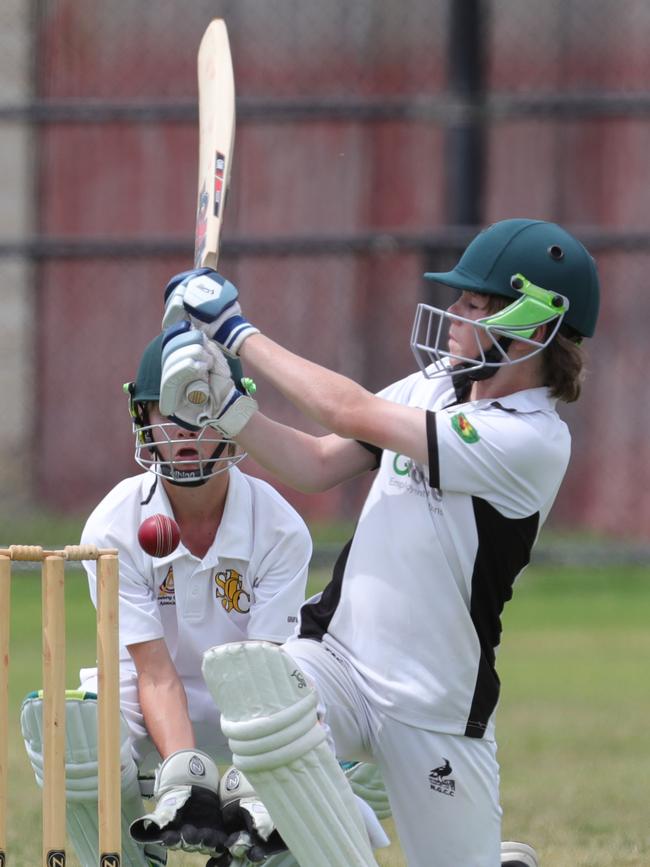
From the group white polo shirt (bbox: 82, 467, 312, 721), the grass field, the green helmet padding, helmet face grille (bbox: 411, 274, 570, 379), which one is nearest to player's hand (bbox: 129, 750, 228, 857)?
white polo shirt (bbox: 82, 467, 312, 721)

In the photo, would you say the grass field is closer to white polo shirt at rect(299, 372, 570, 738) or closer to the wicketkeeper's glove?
the wicketkeeper's glove

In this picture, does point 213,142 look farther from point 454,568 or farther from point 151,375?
point 454,568

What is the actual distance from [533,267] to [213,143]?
78 cm

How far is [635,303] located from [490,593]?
590cm

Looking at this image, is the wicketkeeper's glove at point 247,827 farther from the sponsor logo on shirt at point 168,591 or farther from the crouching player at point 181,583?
the sponsor logo on shirt at point 168,591

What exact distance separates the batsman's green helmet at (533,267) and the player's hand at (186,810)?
3.31ft

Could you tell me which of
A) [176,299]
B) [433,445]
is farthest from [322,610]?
[176,299]

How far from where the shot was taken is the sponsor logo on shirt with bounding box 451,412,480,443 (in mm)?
2967

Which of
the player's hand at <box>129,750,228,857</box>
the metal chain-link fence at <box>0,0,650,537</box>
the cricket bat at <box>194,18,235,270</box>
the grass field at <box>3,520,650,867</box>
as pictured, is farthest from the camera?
the metal chain-link fence at <box>0,0,650,537</box>

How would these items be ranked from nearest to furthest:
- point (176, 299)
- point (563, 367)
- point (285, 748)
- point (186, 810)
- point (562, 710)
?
1. point (285, 748)
2. point (186, 810)
3. point (176, 299)
4. point (563, 367)
5. point (562, 710)

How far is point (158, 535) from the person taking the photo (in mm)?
3021

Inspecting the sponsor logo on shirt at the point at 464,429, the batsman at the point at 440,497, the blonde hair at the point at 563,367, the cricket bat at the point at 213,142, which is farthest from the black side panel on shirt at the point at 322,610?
the cricket bat at the point at 213,142

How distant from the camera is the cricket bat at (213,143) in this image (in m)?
3.31

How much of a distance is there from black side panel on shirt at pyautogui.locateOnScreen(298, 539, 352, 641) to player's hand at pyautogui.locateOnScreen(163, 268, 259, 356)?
498mm
